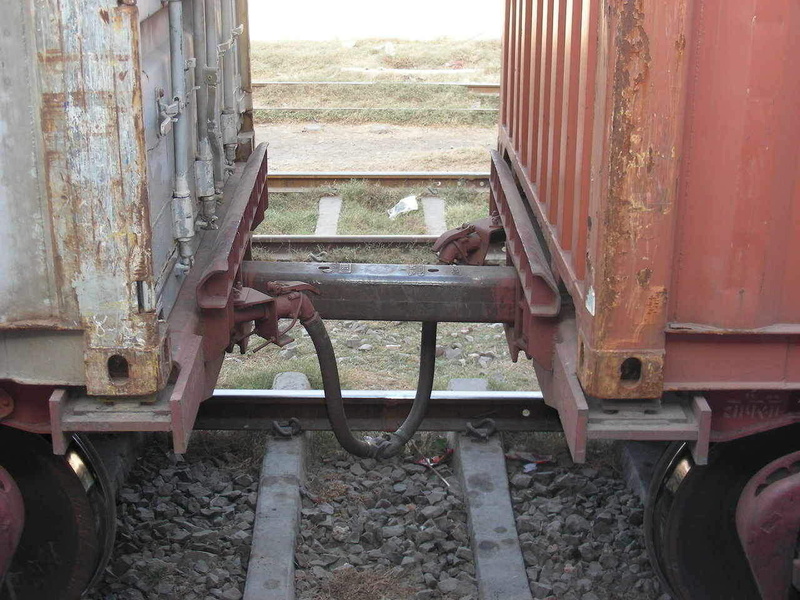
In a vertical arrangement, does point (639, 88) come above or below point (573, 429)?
above

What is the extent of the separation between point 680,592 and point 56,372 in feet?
7.36

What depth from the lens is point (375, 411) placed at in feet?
17.2

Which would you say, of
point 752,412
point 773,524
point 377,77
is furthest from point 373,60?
point 773,524

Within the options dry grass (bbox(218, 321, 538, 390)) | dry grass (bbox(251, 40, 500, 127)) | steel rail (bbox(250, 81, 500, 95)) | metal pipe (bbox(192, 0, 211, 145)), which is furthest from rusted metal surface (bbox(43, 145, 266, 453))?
steel rail (bbox(250, 81, 500, 95))

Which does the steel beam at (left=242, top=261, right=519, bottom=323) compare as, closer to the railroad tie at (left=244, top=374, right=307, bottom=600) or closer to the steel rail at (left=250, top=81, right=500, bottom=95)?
the railroad tie at (left=244, top=374, right=307, bottom=600)

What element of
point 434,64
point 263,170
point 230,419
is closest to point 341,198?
point 263,170

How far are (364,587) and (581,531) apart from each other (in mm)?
1014

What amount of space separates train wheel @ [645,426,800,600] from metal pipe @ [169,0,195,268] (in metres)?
1.92

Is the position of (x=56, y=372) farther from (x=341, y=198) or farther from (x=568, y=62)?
(x=341, y=198)

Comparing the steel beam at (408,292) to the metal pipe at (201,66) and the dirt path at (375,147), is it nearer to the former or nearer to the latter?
the metal pipe at (201,66)

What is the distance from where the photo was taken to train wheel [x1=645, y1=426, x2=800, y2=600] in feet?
11.6

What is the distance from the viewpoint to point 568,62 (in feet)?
12.4

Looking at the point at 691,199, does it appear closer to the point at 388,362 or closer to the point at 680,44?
the point at 680,44

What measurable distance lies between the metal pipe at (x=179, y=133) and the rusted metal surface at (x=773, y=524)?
2140 mm
